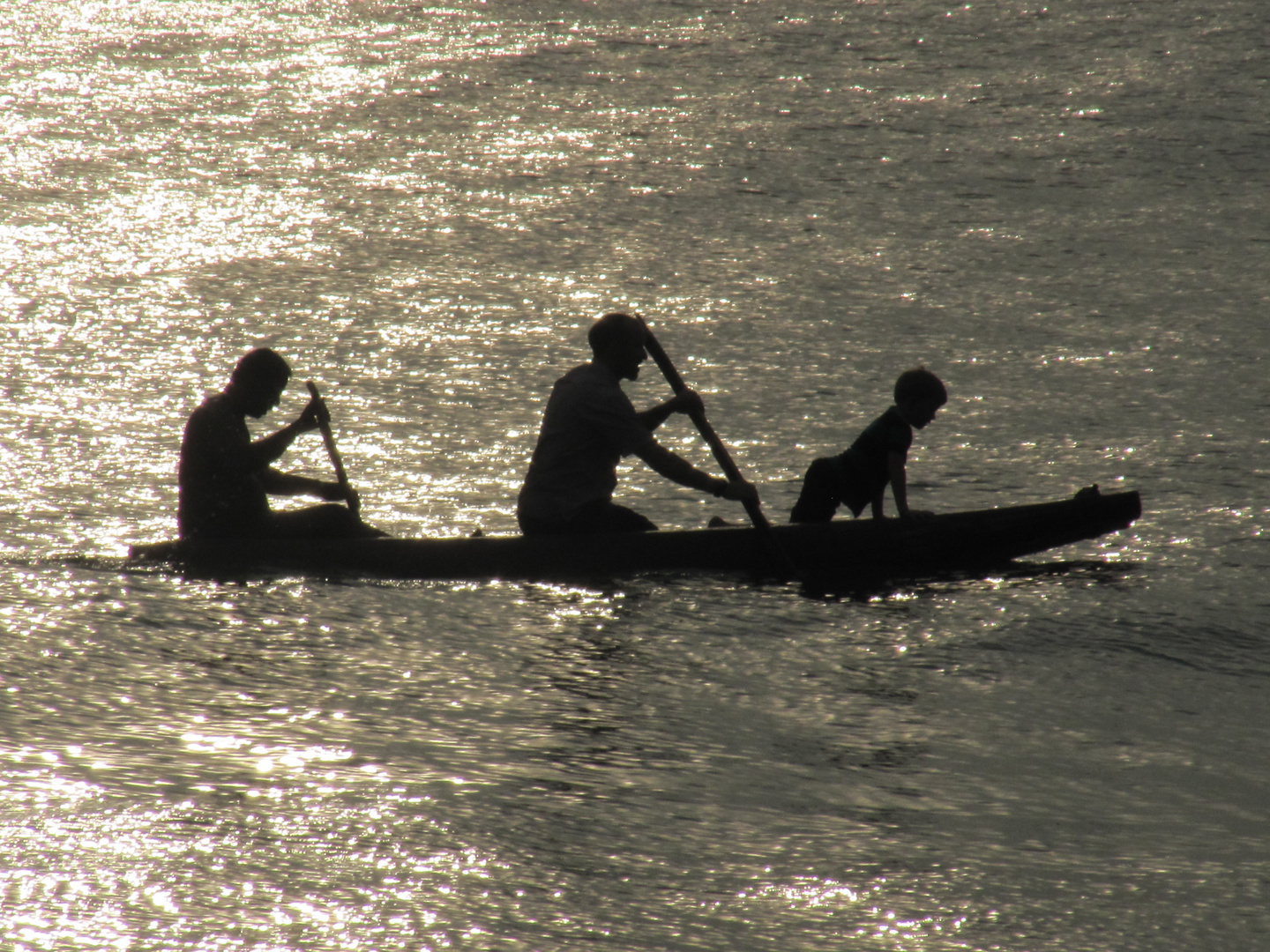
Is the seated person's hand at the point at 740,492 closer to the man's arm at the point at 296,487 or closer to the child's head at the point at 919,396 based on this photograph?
the child's head at the point at 919,396

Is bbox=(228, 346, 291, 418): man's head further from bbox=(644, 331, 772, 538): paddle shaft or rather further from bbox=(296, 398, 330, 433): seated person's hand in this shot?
bbox=(644, 331, 772, 538): paddle shaft

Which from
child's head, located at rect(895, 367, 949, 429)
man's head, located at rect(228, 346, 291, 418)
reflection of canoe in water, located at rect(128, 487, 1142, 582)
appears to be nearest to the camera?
man's head, located at rect(228, 346, 291, 418)

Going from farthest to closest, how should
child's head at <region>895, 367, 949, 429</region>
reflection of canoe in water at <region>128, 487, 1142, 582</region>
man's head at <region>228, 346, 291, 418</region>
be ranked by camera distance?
child's head at <region>895, 367, 949, 429</region> → reflection of canoe in water at <region>128, 487, 1142, 582</region> → man's head at <region>228, 346, 291, 418</region>

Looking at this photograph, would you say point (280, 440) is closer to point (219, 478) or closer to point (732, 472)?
point (219, 478)

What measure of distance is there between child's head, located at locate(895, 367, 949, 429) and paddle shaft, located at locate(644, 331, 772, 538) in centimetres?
64

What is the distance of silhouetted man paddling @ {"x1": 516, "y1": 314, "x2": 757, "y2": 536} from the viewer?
6145 millimetres

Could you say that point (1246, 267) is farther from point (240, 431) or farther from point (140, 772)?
A: point (140, 772)

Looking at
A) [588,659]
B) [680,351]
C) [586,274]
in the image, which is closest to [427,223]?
[586,274]

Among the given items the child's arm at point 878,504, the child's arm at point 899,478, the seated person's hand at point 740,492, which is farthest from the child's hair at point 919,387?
the seated person's hand at point 740,492

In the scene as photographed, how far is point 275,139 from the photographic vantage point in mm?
15016

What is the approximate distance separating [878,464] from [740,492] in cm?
52

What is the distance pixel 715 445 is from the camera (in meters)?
6.54

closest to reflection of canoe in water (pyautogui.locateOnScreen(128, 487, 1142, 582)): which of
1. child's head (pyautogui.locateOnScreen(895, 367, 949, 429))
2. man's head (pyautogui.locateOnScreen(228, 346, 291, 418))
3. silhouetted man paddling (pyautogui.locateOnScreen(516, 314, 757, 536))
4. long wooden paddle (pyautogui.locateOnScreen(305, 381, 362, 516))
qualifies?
silhouetted man paddling (pyautogui.locateOnScreen(516, 314, 757, 536))

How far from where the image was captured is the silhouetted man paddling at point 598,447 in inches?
242
